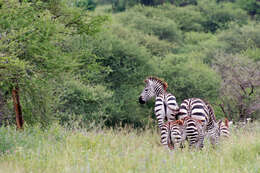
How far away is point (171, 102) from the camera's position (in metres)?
12.1

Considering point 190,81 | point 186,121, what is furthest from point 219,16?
point 186,121

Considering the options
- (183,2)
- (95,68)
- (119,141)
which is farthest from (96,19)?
(183,2)

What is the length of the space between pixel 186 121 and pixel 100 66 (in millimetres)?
3216

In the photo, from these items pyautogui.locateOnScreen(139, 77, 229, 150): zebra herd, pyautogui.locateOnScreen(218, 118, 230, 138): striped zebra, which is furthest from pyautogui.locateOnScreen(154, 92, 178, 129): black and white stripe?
pyautogui.locateOnScreen(218, 118, 230, 138): striped zebra

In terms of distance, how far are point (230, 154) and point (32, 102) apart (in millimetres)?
5943

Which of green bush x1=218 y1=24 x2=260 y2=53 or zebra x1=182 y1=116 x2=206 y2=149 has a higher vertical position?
zebra x1=182 y1=116 x2=206 y2=149

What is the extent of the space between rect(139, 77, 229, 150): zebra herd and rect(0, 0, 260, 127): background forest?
82.6 inches

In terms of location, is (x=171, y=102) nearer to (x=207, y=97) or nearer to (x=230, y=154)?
(x=230, y=154)

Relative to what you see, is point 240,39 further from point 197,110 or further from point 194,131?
point 194,131

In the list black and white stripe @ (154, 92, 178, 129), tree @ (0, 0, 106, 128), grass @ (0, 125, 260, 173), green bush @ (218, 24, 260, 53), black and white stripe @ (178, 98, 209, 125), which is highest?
tree @ (0, 0, 106, 128)

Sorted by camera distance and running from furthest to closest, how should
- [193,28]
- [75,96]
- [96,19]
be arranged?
[193,28] < [75,96] < [96,19]

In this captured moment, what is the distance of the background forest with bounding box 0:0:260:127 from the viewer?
8969 mm

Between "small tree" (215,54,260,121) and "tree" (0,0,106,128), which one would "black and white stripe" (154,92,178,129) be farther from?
"small tree" (215,54,260,121)

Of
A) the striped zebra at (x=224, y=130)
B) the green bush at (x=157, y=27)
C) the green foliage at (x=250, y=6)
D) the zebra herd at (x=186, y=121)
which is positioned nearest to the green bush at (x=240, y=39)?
the green bush at (x=157, y=27)
